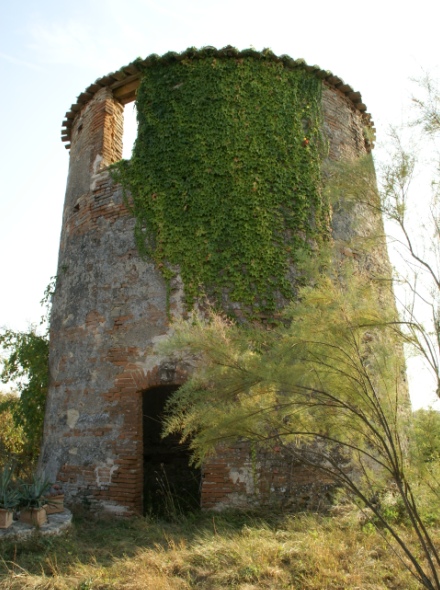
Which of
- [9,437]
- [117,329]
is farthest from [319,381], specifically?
[9,437]

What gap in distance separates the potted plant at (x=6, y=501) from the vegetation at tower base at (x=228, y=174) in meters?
3.33

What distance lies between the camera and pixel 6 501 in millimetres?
5863

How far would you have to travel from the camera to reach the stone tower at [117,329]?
286 inches

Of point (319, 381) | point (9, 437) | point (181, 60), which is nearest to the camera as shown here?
point (319, 381)

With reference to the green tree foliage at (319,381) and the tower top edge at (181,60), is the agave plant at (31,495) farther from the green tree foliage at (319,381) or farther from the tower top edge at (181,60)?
the tower top edge at (181,60)

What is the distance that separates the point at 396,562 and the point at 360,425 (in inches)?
59.9

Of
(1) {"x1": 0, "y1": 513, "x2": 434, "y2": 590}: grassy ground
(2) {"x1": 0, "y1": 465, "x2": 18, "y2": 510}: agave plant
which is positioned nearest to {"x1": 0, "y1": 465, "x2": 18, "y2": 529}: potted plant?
(2) {"x1": 0, "y1": 465, "x2": 18, "y2": 510}: agave plant

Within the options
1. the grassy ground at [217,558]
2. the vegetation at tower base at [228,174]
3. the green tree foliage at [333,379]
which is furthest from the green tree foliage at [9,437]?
the green tree foliage at [333,379]

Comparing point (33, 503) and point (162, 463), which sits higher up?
point (162, 463)

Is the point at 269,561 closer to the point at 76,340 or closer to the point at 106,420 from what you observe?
the point at 106,420

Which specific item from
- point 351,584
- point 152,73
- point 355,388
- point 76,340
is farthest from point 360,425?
point 152,73

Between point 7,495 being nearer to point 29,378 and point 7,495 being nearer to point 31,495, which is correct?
point 31,495

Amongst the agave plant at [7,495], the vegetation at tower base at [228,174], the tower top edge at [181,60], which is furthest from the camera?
the tower top edge at [181,60]

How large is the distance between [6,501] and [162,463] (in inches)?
171
